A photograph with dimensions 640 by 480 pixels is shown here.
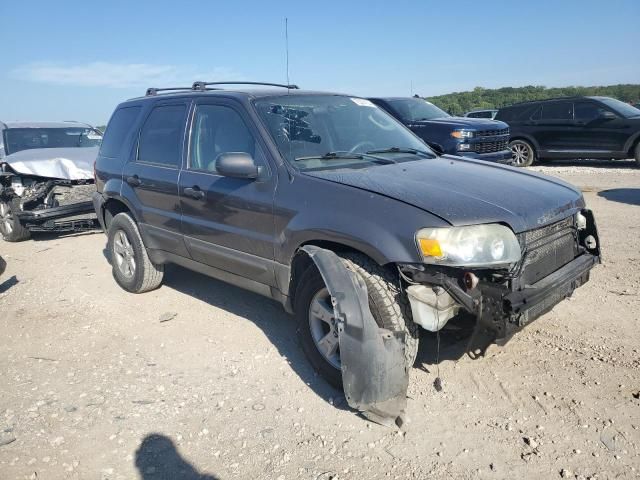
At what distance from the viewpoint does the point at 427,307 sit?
2801 mm

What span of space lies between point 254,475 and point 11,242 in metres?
7.13

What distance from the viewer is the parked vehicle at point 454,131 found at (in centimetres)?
962

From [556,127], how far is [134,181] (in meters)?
11.1

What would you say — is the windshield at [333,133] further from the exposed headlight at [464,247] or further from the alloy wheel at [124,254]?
the alloy wheel at [124,254]

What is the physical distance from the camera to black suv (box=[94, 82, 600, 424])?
278 centimetres

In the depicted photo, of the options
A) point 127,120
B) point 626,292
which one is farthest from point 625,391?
point 127,120

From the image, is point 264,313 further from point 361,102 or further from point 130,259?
point 361,102

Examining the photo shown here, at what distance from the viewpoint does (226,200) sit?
377 cm

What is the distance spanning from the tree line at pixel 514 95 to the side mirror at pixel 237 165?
30.8 m

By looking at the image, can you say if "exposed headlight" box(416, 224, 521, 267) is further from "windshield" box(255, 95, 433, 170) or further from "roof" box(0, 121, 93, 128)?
"roof" box(0, 121, 93, 128)

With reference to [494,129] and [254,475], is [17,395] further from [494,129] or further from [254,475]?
[494,129]

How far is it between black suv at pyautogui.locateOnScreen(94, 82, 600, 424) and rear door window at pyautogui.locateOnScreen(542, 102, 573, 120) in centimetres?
981

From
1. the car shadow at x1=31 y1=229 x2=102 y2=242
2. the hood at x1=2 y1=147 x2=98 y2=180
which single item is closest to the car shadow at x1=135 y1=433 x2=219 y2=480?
the hood at x1=2 y1=147 x2=98 y2=180

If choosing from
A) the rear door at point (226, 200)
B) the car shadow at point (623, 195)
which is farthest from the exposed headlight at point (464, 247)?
the car shadow at point (623, 195)
